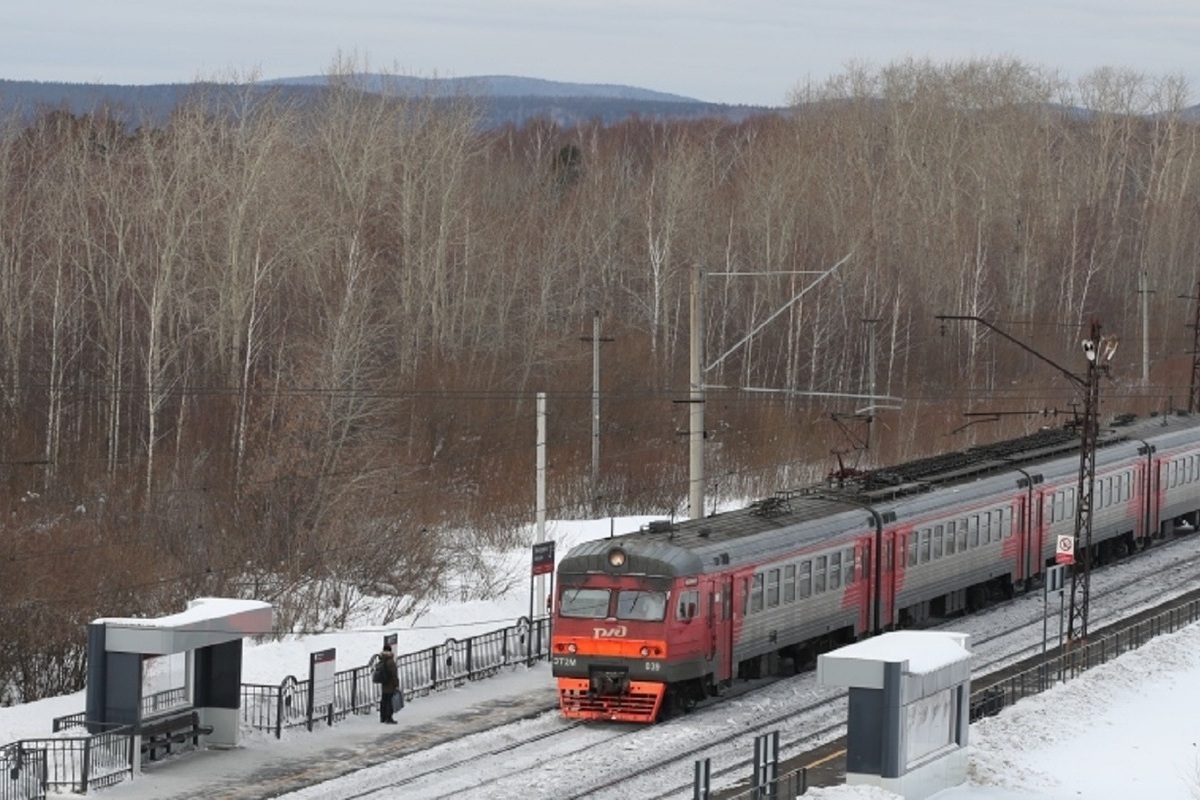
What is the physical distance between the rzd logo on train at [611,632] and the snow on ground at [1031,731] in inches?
117

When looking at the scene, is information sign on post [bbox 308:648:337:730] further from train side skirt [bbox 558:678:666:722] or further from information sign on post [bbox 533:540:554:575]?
information sign on post [bbox 533:540:554:575]

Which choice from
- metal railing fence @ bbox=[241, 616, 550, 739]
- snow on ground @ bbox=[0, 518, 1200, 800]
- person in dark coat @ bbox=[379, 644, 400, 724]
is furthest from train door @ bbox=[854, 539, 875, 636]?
person in dark coat @ bbox=[379, 644, 400, 724]

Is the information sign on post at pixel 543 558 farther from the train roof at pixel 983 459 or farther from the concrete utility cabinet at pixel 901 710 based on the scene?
the concrete utility cabinet at pixel 901 710

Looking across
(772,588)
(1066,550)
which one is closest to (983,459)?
Result: (1066,550)

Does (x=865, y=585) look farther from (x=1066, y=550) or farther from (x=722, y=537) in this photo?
(x=722, y=537)

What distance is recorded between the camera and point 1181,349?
10456cm

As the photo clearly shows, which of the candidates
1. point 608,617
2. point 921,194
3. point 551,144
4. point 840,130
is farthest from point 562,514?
point 551,144

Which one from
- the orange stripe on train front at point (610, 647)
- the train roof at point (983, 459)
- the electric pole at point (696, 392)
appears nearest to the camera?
the orange stripe on train front at point (610, 647)

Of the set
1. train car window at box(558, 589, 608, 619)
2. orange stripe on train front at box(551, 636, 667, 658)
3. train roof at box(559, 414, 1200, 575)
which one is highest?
train roof at box(559, 414, 1200, 575)

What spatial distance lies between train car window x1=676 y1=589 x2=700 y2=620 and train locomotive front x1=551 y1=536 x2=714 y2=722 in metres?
0.01

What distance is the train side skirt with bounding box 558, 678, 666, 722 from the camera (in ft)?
101

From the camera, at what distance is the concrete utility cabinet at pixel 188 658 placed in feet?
89.2

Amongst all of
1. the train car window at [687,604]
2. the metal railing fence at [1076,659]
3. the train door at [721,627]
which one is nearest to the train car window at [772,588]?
the train door at [721,627]

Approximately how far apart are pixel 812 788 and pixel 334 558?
76.3ft
